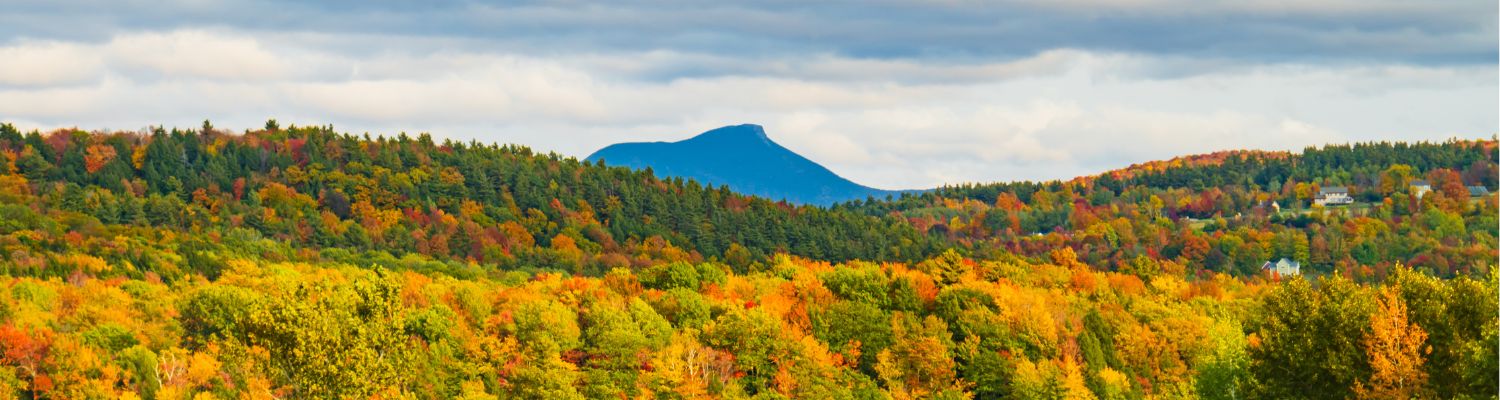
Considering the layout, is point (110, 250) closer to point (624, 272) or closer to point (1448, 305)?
point (624, 272)

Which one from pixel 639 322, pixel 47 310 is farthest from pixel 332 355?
pixel 47 310

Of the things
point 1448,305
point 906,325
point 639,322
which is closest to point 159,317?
point 639,322

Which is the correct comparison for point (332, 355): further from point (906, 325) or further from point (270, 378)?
point (906, 325)

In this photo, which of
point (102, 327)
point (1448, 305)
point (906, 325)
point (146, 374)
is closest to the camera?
point (1448, 305)

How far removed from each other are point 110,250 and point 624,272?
7098 cm

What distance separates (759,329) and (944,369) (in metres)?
11.9

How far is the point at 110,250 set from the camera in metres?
170

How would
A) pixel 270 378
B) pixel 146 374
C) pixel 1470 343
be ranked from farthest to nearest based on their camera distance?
1. pixel 146 374
2. pixel 270 378
3. pixel 1470 343

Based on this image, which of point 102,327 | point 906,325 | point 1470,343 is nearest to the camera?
point 1470,343

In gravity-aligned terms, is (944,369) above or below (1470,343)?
below

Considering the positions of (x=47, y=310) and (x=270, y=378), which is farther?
(x=47, y=310)

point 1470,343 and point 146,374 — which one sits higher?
point 1470,343

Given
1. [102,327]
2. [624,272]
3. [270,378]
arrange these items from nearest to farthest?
[270,378] < [102,327] < [624,272]

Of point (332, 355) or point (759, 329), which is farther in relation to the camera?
point (759, 329)
